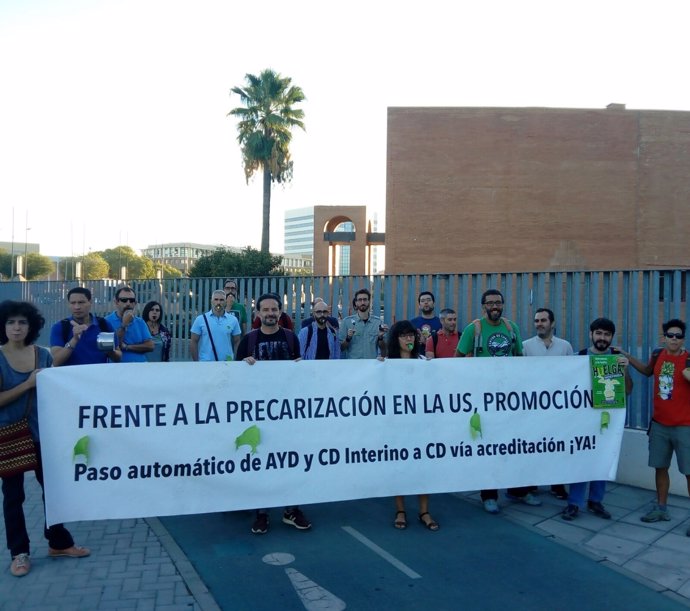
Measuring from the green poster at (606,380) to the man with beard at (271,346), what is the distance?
2.63 m

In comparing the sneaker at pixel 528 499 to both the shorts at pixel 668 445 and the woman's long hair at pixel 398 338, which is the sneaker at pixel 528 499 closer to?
the shorts at pixel 668 445

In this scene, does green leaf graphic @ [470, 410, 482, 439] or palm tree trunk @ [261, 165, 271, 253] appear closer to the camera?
green leaf graphic @ [470, 410, 482, 439]

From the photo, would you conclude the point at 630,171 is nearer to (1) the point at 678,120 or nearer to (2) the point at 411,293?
(1) the point at 678,120

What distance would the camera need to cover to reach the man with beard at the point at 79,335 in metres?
5.54

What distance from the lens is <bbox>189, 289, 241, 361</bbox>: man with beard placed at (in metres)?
8.29

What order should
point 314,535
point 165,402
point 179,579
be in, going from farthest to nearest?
1. point 314,535
2. point 165,402
3. point 179,579

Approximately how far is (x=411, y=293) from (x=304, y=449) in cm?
446

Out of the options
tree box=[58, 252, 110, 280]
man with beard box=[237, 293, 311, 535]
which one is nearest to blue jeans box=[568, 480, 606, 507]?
man with beard box=[237, 293, 311, 535]

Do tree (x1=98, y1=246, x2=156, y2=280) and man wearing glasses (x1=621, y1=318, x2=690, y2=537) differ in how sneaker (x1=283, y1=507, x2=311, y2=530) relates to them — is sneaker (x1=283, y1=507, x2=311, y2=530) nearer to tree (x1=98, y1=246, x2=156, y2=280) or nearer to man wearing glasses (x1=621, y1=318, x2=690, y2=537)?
man wearing glasses (x1=621, y1=318, x2=690, y2=537)

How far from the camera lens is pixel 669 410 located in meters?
5.96

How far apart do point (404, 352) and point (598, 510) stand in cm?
226

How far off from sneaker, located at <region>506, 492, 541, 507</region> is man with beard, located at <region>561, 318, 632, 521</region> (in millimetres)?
324

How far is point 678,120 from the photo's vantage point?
118 feet

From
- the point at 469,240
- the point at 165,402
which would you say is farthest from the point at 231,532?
the point at 469,240
